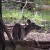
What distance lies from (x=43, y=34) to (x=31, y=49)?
1.74 metres

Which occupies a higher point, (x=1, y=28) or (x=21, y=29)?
(x=1, y=28)

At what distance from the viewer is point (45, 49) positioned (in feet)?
6.71

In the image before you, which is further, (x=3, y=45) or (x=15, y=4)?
(x=15, y=4)

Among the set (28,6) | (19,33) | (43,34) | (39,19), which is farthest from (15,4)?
(19,33)

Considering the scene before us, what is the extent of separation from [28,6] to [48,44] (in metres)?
4.80

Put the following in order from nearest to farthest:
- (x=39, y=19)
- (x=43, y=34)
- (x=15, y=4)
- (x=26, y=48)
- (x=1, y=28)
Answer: (x=1, y=28)
(x=26, y=48)
(x=43, y=34)
(x=39, y=19)
(x=15, y=4)

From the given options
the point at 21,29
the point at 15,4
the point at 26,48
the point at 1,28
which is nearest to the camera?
the point at 1,28

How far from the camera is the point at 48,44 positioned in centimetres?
210

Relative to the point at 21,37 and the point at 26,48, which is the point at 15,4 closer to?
the point at 21,37

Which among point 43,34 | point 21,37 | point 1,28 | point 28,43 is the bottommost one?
point 43,34

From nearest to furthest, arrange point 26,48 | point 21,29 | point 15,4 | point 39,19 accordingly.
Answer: point 26,48, point 21,29, point 39,19, point 15,4

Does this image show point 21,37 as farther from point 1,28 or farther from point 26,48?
point 1,28

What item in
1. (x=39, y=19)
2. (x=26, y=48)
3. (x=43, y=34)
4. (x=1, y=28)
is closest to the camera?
(x=1, y=28)

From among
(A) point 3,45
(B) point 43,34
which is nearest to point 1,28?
(A) point 3,45
